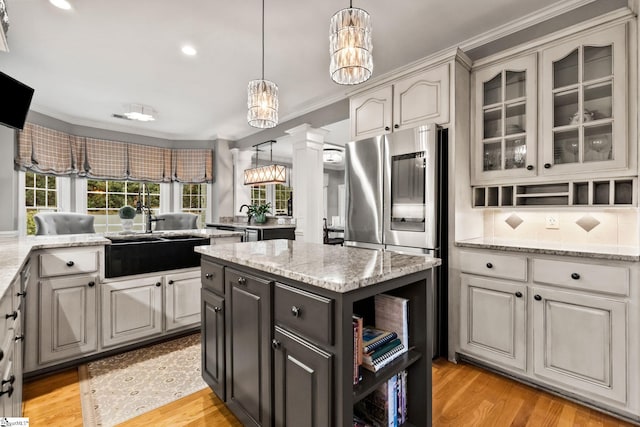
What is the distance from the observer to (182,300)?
276 cm

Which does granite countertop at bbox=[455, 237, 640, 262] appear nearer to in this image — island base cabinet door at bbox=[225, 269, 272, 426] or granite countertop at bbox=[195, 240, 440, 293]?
granite countertop at bbox=[195, 240, 440, 293]

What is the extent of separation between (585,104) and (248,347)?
2.54 m

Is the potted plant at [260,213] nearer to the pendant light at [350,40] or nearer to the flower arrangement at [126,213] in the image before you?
the flower arrangement at [126,213]

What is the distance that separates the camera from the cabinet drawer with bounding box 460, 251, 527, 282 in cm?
203

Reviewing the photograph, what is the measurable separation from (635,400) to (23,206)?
20.2 feet

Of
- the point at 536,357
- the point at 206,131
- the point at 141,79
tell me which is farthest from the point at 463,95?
the point at 206,131

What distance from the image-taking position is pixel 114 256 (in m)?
2.40

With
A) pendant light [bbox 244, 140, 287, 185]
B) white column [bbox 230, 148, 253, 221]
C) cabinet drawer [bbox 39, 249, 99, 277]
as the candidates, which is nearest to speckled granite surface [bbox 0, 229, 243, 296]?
cabinet drawer [bbox 39, 249, 99, 277]

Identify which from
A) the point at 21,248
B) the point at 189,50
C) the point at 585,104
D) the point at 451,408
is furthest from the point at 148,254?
the point at 585,104

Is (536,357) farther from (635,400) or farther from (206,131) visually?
(206,131)

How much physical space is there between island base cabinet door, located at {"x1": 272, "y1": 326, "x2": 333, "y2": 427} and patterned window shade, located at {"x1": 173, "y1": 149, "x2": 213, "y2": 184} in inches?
199

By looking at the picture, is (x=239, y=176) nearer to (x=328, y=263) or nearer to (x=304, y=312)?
(x=328, y=263)

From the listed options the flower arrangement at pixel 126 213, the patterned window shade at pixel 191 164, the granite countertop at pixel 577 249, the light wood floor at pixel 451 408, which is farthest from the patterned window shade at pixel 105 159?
the granite countertop at pixel 577 249

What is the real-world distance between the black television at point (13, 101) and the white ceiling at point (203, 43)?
0.67m
